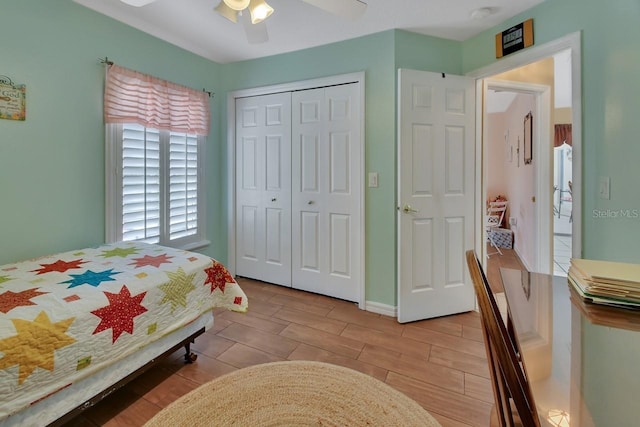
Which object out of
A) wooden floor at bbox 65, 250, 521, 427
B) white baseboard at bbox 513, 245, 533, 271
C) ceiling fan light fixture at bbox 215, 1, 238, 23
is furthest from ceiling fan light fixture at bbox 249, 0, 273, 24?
white baseboard at bbox 513, 245, 533, 271

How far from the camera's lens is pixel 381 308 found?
2699 millimetres

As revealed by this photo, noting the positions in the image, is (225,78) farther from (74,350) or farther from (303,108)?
(74,350)

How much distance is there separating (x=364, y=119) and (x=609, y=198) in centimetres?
174

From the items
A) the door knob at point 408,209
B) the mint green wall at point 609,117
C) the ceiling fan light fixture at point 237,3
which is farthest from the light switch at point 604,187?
the ceiling fan light fixture at point 237,3

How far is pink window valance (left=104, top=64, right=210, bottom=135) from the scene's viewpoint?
Answer: 232 centimetres

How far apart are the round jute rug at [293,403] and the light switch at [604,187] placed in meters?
1.54

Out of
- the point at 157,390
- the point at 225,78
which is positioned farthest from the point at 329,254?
the point at 225,78

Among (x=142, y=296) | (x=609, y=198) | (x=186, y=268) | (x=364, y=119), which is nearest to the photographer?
(x=142, y=296)

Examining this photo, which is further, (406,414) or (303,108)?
(303,108)

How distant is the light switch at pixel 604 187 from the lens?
169 centimetres

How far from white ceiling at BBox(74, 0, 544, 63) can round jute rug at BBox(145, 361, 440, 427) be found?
235cm

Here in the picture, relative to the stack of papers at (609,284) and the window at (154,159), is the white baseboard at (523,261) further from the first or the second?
the window at (154,159)

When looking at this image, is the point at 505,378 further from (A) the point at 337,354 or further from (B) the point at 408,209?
(B) the point at 408,209

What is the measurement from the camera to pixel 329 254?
300cm
